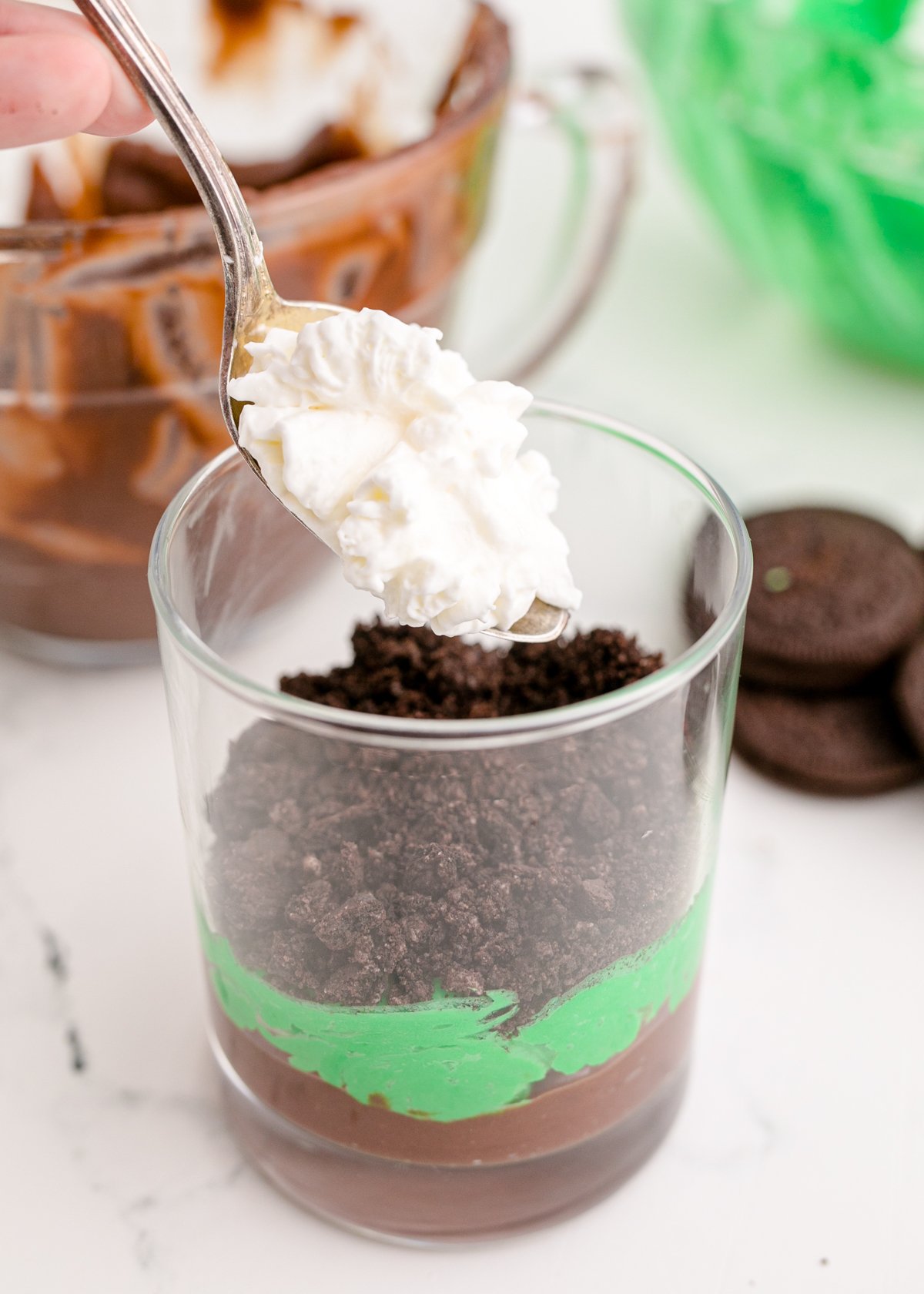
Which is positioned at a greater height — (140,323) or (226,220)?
(226,220)

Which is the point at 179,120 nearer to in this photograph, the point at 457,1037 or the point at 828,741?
the point at 457,1037

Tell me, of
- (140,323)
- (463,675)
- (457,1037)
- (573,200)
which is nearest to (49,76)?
(140,323)

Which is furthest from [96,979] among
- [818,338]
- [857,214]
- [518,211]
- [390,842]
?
[518,211]

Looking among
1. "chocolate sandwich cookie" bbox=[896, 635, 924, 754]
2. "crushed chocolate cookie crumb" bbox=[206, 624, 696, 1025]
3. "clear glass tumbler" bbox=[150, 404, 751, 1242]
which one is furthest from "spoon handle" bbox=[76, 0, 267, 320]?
"chocolate sandwich cookie" bbox=[896, 635, 924, 754]

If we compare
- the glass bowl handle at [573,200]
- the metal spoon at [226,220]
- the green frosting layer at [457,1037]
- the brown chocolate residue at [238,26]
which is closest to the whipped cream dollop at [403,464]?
the metal spoon at [226,220]

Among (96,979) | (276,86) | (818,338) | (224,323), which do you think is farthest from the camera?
(818,338)

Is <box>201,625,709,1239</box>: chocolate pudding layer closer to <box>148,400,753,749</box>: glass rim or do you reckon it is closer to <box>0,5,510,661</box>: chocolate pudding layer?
<box>148,400,753,749</box>: glass rim

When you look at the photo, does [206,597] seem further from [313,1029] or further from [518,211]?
[518,211]
